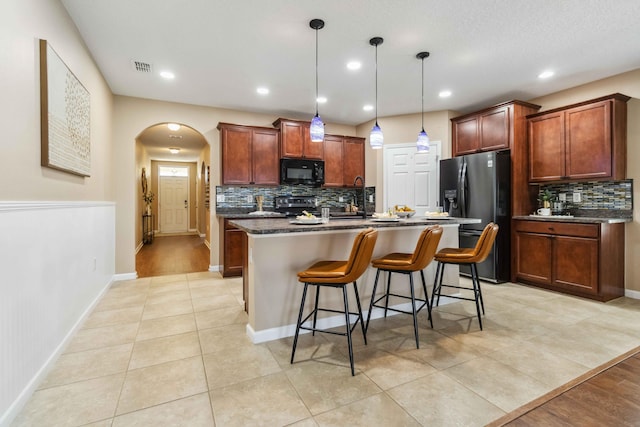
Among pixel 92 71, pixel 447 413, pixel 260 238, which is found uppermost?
pixel 92 71

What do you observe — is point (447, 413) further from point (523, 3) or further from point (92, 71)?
point (92, 71)

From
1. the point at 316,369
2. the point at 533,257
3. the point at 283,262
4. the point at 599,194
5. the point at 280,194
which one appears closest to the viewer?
the point at 316,369

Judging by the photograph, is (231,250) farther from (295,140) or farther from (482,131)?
(482,131)

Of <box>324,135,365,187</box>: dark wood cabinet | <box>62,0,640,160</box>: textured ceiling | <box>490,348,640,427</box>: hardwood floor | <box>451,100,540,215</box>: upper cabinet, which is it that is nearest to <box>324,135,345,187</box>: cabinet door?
<box>324,135,365,187</box>: dark wood cabinet

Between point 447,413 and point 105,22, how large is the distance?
A: 3.73 metres

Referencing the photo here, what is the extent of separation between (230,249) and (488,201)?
11.8 ft

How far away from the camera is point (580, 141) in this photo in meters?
3.60

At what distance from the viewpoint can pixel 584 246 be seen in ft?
11.1

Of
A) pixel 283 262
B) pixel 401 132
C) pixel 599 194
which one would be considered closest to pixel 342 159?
pixel 401 132

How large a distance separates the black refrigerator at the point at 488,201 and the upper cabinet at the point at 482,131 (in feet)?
0.75

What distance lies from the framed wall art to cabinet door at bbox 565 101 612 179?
201 inches

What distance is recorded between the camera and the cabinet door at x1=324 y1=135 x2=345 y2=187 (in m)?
5.39

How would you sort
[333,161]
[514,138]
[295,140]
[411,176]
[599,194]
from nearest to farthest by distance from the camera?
[599,194] → [514,138] → [295,140] → [411,176] → [333,161]

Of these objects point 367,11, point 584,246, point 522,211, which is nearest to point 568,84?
point 522,211
